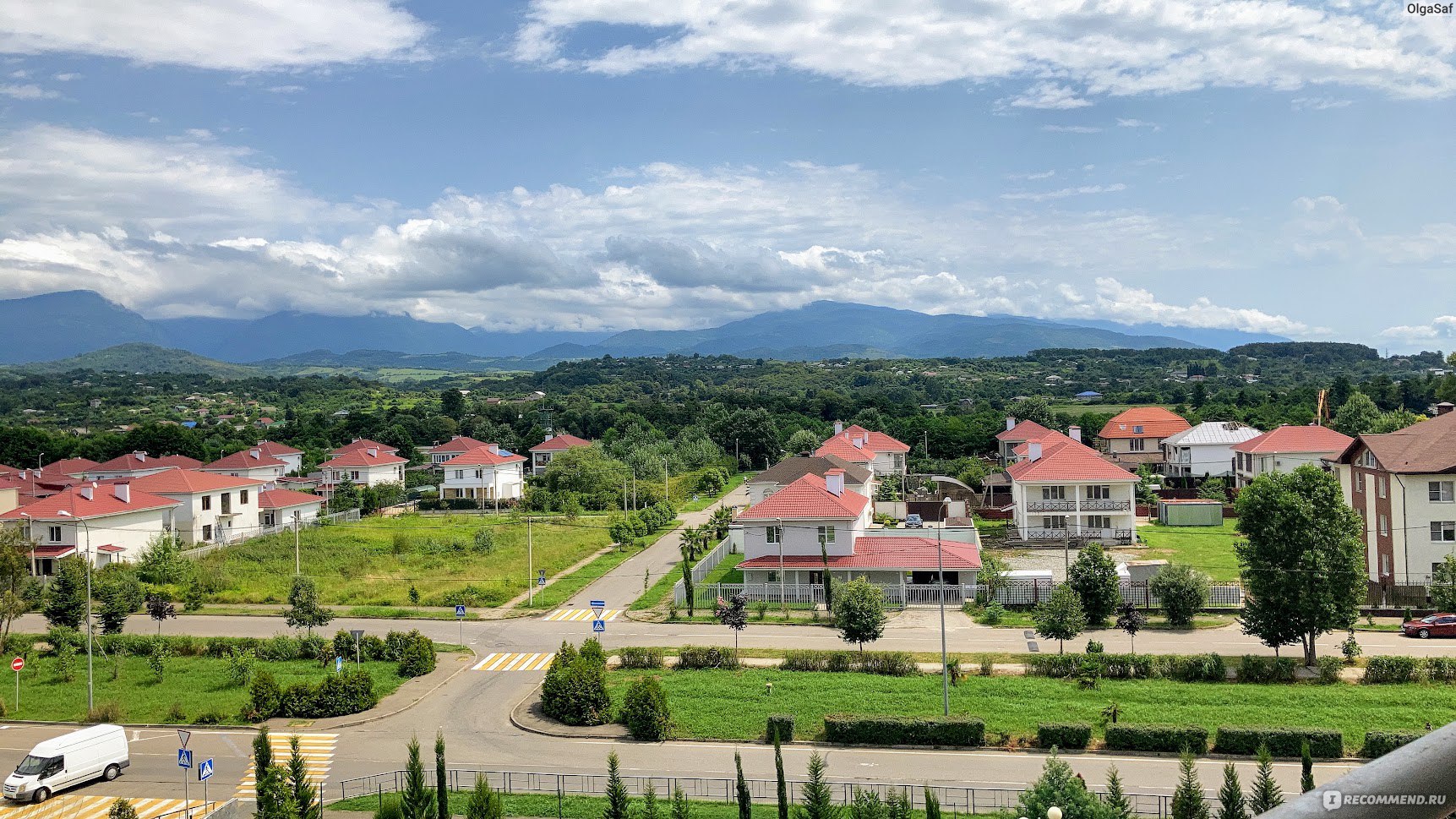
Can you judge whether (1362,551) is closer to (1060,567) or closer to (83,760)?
(1060,567)

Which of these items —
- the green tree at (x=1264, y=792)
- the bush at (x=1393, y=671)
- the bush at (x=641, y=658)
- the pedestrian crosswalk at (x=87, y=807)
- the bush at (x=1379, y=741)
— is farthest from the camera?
the bush at (x=641, y=658)

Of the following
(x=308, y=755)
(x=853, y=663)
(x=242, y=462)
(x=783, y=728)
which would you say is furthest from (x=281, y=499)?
(x=783, y=728)

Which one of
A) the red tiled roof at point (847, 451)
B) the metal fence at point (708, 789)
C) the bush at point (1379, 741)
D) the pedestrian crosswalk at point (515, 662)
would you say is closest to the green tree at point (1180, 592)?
the bush at point (1379, 741)

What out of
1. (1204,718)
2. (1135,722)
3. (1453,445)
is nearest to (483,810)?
(1135,722)

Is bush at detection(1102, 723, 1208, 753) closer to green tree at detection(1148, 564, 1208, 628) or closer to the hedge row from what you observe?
the hedge row

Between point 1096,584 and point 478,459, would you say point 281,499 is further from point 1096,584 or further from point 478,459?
point 1096,584

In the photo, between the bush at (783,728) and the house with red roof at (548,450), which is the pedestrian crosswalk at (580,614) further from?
the house with red roof at (548,450)
